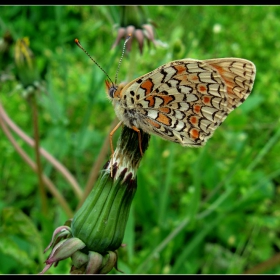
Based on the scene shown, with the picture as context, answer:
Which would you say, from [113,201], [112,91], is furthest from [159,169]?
[113,201]

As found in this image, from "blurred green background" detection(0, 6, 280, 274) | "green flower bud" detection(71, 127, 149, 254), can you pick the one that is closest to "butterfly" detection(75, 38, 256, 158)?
"green flower bud" detection(71, 127, 149, 254)

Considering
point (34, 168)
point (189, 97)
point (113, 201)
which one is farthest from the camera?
point (34, 168)

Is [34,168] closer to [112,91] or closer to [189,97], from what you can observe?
[112,91]

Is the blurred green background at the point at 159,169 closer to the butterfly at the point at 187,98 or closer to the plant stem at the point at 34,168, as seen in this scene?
the plant stem at the point at 34,168

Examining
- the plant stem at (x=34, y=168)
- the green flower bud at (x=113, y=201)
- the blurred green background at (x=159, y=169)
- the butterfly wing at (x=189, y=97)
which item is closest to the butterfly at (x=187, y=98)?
the butterfly wing at (x=189, y=97)

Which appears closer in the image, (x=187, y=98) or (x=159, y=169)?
(x=187, y=98)

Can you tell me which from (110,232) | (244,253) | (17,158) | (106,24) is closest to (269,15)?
(106,24)

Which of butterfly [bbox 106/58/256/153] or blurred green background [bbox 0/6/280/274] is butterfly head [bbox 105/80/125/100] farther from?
blurred green background [bbox 0/6/280/274]
